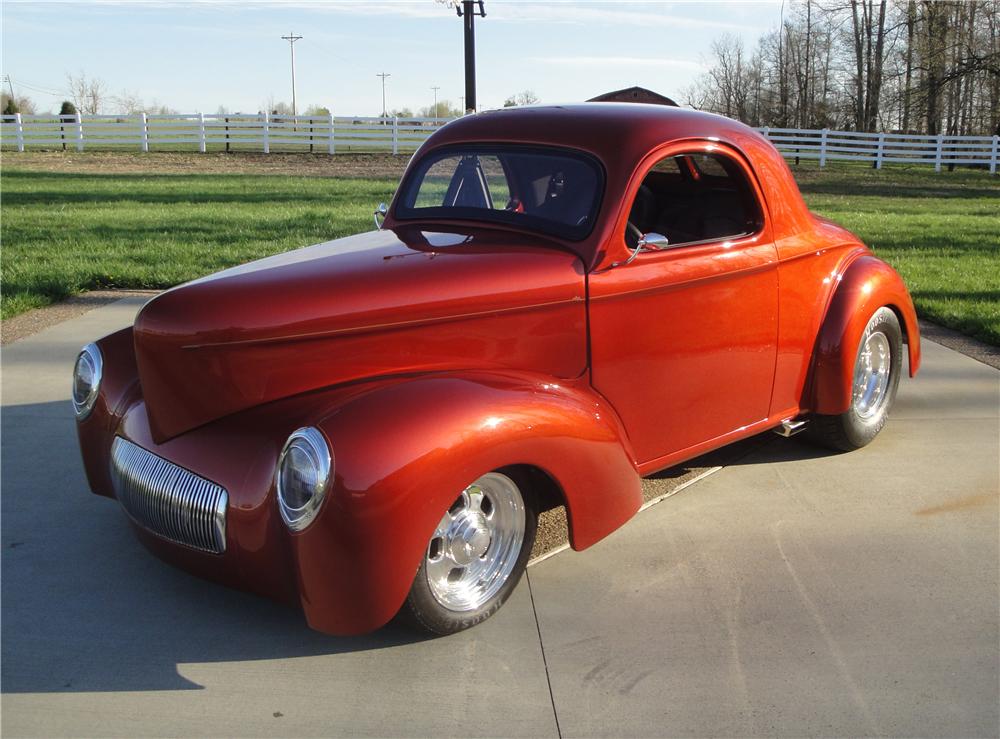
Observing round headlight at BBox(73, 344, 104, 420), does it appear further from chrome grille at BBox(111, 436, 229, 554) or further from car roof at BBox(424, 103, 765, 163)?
car roof at BBox(424, 103, 765, 163)

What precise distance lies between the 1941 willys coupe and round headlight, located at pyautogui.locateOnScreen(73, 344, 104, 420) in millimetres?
12

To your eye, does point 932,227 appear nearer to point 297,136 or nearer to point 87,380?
point 87,380

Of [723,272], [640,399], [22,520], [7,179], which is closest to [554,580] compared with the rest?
[640,399]

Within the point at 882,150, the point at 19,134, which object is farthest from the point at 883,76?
the point at 19,134

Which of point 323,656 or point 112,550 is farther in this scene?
point 112,550

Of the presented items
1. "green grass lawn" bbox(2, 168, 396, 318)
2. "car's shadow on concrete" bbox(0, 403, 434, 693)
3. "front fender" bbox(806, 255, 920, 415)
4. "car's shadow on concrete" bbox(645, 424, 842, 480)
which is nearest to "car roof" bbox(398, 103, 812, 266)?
"front fender" bbox(806, 255, 920, 415)

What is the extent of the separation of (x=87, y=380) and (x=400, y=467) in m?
1.72

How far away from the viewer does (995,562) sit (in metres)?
3.69

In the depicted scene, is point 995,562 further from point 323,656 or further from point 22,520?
point 22,520

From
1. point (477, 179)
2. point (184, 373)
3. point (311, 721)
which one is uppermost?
point (477, 179)

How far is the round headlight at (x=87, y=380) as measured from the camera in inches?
148

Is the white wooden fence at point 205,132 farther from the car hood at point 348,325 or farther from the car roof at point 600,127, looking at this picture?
the car hood at point 348,325

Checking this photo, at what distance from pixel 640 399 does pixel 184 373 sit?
174 centimetres

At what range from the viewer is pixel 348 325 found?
3.17m
